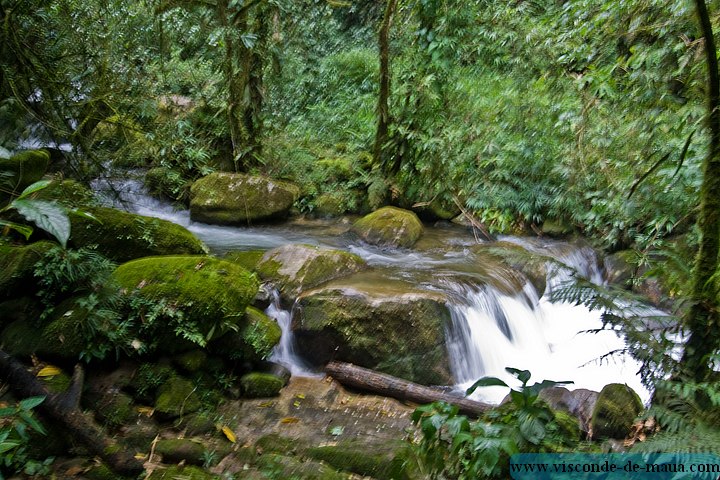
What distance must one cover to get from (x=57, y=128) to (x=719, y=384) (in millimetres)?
6244

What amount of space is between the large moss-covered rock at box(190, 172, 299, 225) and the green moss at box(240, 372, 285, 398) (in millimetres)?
4722

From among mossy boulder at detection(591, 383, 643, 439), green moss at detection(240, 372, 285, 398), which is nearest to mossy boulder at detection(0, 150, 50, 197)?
green moss at detection(240, 372, 285, 398)

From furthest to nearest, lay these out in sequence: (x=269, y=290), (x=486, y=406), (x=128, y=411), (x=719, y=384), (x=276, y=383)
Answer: (x=269, y=290) → (x=276, y=383) → (x=486, y=406) → (x=128, y=411) → (x=719, y=384)

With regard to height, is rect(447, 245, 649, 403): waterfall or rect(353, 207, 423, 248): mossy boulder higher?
rect(353, 207, 423, 248): mossy boulder

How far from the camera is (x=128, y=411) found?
3865 mm

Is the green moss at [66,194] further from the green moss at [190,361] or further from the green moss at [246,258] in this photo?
the green moss at [246,258]

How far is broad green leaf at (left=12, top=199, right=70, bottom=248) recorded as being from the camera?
2.70m

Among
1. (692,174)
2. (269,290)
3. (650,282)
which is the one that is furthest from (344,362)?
(650,282)

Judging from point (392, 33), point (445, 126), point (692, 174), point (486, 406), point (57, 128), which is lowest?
point (486, 406)

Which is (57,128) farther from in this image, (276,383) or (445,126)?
(445,126)

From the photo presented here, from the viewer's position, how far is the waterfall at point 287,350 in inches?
211

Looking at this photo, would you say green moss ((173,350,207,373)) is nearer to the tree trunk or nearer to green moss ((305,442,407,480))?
green moss ((305,442,407,480))

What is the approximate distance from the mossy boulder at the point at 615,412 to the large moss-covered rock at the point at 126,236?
13.3 ft

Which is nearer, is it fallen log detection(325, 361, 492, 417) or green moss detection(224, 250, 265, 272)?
fallen log detection(325, 361, 492, 417)
